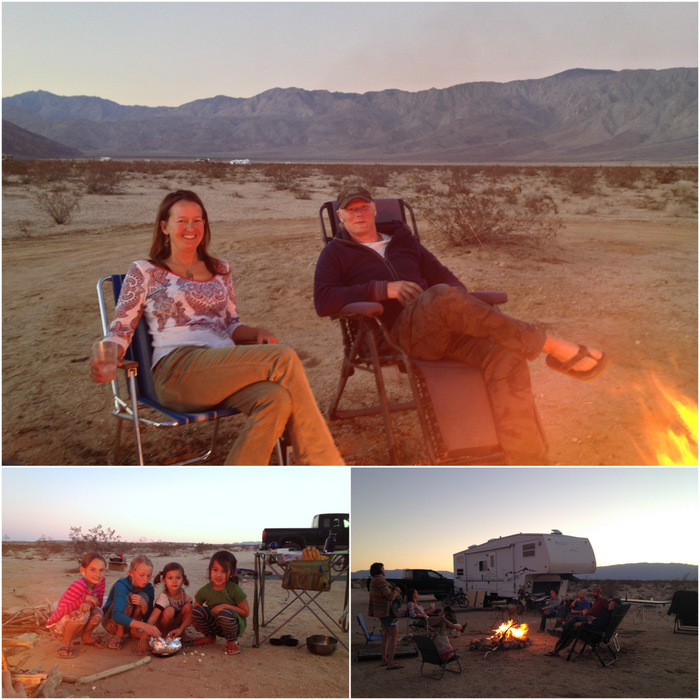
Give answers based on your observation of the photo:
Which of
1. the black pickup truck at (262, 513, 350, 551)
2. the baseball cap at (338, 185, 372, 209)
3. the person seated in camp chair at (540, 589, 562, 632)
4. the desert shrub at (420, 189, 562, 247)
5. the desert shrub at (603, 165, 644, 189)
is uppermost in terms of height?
the desert shrub at (603, 165, 644, 189)

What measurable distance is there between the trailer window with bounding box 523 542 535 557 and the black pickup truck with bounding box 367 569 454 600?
1.28ft

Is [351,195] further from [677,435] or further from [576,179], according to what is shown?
[576,179]

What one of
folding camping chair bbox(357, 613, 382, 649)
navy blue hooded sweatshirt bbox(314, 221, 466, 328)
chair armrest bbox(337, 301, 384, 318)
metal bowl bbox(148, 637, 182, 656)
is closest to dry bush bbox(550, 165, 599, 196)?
navy blue hooded sweatshirt bbox(314, 221, 466, 328)

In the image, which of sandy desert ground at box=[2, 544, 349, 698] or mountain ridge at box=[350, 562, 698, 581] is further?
mountain ridge at box=[350, 562, 698, 581]

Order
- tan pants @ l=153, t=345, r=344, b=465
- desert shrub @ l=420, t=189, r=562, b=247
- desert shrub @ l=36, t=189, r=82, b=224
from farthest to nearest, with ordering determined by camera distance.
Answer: desert shrub @ l=36, t=189, r=82, b=224 < desert shrub @ l=420, t=189, r=562, b=247 < tan pants @ l=153, t=345, r=344, b=465

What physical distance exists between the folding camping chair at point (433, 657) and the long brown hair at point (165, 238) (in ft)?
6.21

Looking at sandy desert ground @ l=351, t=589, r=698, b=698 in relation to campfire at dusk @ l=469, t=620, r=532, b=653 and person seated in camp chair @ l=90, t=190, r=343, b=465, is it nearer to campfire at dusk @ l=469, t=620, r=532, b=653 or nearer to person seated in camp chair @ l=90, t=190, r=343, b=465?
campfire at dusk @ l=469, t=620, r=532, b=653

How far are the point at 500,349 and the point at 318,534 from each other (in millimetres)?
1192

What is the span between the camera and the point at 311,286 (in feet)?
17.9

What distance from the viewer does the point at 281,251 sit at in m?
6.37

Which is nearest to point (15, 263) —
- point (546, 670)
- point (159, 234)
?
point (159, 234)

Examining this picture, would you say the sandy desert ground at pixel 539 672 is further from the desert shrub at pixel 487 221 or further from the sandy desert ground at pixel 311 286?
the desert shrub at pixel 487 221

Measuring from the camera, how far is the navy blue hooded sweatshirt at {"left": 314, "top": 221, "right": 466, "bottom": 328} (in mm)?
3207

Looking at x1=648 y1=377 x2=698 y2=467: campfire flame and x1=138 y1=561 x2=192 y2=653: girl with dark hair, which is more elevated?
x1=648 y1=377 x2=698 y2=467: campfire flame
